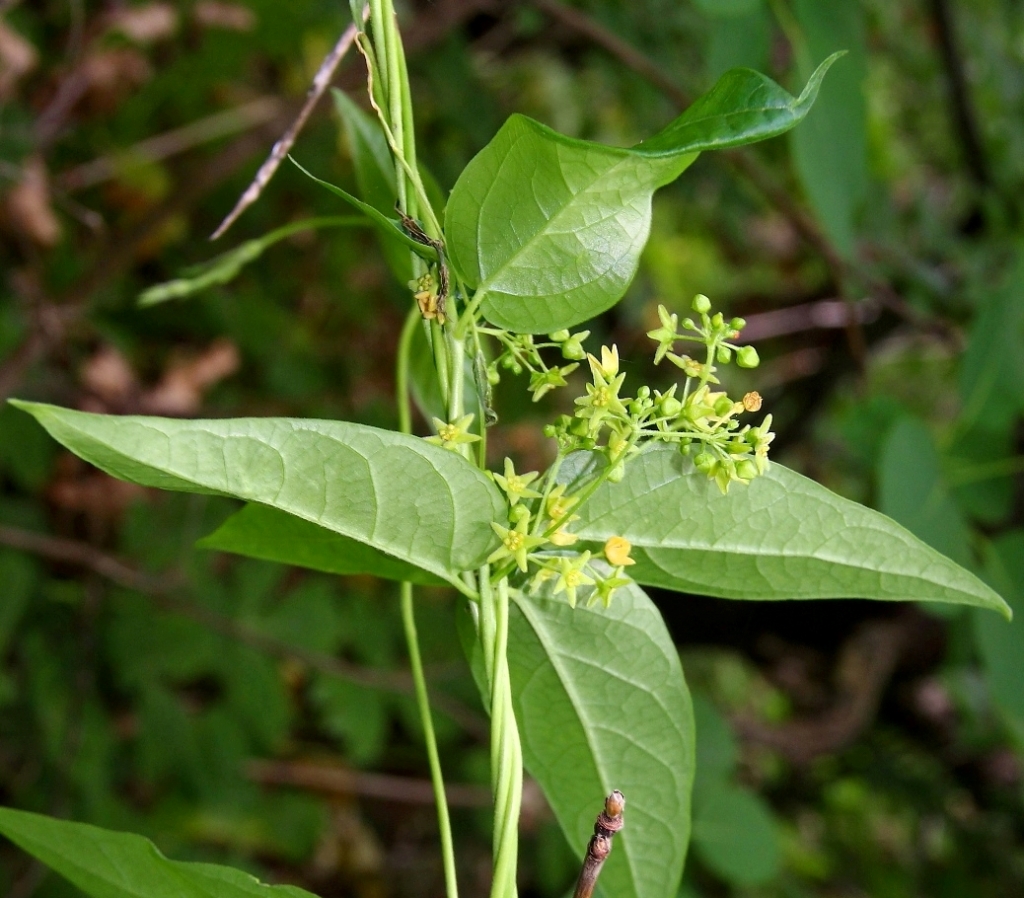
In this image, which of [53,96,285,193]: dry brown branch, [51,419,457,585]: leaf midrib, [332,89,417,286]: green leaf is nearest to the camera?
[51,419,457,585]: leaf midrib

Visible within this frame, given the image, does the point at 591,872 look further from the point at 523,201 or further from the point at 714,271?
the point at 714,271

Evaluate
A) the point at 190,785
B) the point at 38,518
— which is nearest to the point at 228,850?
the point at 190,785

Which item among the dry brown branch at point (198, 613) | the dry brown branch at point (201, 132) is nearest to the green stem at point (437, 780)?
the dry brown branch at point (198, 613)

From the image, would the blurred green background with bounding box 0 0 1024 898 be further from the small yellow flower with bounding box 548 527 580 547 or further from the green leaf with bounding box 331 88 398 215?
the small yellow flower with bounding box 548 527 580 547

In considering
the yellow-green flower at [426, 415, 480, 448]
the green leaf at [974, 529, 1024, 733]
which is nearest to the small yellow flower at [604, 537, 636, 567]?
the yellow-green flower at [426, 415, 480, 448]

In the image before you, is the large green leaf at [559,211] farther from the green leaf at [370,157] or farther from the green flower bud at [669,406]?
the green leaf at [370,157]

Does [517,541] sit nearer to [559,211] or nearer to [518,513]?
[518,513]
